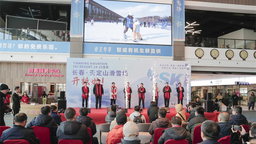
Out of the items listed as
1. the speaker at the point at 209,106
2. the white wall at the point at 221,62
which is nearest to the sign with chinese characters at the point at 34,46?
the white wall at the point at 221,62

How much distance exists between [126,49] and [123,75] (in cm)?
136

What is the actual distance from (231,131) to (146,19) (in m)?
8.97

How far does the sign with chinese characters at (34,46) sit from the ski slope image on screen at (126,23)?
4.25ft

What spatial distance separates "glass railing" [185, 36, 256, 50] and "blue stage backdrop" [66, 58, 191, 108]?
151 centimetres

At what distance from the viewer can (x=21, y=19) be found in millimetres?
12562

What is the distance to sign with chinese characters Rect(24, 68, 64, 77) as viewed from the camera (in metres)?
11.2

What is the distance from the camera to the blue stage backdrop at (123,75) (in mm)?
10531

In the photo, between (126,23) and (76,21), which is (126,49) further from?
(76,21)

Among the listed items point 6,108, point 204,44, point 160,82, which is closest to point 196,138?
point 6,108

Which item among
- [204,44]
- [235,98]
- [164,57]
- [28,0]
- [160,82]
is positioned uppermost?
[28,0]

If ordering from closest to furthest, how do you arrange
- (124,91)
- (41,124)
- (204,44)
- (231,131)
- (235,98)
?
(231,131) → (41,124) → (124,91) → (204,44) → (235,98)

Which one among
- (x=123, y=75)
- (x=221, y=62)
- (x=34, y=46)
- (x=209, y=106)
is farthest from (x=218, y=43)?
(x=34, y=46)

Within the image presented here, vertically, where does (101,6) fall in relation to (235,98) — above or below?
above

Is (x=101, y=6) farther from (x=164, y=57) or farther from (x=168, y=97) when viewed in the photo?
(x=168, y=97)
